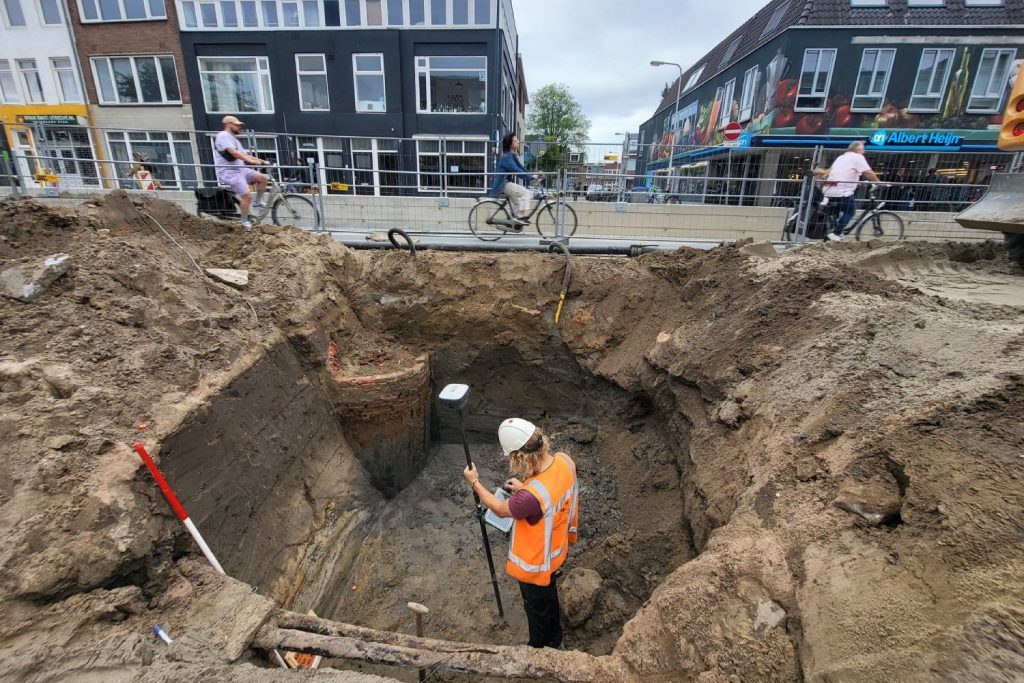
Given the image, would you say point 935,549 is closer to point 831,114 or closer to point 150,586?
point 150,586

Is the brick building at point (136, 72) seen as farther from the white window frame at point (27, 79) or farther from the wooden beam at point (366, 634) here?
the wooden beam at point (366, 634)

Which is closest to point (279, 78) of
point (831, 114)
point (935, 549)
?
point (831, 114)

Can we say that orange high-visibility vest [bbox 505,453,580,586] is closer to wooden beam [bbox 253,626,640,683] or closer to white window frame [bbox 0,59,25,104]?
wooden beam [bbox 253,626,640,683]

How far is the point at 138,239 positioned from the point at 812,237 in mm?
10338

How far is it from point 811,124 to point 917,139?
12.7 feet

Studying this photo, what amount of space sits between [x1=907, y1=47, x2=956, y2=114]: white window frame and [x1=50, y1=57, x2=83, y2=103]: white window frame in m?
32.2

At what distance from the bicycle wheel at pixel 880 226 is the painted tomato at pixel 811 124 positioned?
11.9 m

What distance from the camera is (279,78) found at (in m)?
17.9

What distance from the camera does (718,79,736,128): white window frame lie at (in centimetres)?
2206

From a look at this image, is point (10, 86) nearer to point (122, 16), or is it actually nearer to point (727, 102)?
point (122, 16)

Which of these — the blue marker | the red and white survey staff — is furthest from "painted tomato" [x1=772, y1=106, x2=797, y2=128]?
the blue marker

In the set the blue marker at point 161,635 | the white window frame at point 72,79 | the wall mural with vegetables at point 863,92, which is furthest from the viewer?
the white window frame at point 72,79

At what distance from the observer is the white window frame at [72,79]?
62.1ft

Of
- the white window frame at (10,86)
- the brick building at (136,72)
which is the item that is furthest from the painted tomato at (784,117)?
the white window frame at (10,86)
